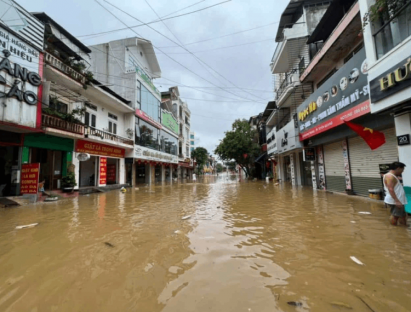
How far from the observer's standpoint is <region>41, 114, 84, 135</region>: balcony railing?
10836mm

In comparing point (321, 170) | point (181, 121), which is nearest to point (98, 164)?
point (321, 170)

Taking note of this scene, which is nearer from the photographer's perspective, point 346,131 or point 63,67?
point 346,131

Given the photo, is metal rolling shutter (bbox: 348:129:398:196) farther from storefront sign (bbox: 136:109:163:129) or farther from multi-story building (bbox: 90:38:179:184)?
storefront sign (bbox: 136:109:163:129)

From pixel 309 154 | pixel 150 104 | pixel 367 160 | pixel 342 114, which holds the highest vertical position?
pixel 150 104

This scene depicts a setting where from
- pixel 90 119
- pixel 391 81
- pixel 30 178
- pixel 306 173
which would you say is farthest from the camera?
pixel 306 173

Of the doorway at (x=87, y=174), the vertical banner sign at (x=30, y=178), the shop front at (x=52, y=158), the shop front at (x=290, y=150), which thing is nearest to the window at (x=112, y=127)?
the doorway at (x=87, y=174)

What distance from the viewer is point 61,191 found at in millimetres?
12578

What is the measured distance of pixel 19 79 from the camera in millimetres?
9484

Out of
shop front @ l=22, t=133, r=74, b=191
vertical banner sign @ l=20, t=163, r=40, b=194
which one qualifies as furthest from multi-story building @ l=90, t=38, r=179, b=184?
vertical banner sign @ l=20, t=163, r=40, b=194

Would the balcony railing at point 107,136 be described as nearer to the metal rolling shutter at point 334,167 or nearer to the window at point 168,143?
the window at point 168,143

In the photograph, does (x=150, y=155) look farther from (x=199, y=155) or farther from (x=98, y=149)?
(x=199, y=155)

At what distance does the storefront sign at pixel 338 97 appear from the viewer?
25.7ft

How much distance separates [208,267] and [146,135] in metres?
22.0

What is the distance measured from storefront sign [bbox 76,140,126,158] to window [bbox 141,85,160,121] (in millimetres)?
5811
